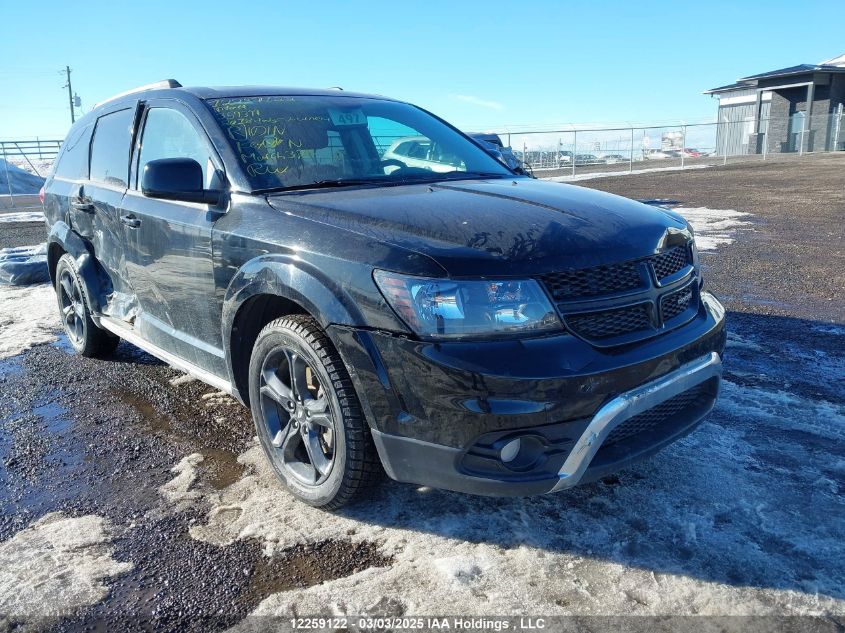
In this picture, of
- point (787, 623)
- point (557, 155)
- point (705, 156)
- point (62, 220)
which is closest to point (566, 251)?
point (787, 623)

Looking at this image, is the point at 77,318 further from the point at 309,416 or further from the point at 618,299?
the point at 618,299

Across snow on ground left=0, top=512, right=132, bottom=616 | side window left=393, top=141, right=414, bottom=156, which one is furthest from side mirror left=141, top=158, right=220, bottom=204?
snow on ground left=0, top=512, right=132, bottom=616

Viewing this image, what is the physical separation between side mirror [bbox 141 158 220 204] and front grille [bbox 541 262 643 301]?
1644mm

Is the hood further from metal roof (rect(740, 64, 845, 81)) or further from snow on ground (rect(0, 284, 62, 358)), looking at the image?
metal roof (rect(740, 64, 845, 81))

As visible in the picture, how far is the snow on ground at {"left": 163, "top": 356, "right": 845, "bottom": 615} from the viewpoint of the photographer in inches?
90.6

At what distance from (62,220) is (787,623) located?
5035 mm

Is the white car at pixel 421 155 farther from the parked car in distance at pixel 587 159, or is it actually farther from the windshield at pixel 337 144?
the parked car in distance at pixel 587 159

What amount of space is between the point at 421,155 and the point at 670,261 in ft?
5.23

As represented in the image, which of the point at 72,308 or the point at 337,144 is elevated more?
the point at 337,144

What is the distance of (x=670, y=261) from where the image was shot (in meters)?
2.85

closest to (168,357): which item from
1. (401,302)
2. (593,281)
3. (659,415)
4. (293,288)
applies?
(293,288)

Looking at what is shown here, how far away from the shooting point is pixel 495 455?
93.1 inches

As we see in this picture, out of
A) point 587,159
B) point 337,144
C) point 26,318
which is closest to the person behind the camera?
point 337,144

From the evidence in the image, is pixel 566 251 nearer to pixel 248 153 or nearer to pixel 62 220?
pixel 248 153
